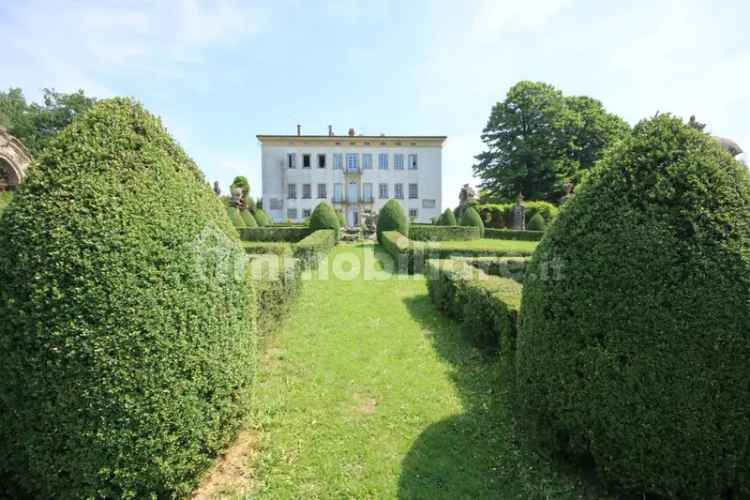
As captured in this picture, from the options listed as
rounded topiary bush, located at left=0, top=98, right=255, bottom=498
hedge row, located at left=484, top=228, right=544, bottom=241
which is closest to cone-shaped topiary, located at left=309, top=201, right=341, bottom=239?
hedge row, located at left=484, top=228, right=544, bottom=241

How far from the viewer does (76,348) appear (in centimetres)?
198

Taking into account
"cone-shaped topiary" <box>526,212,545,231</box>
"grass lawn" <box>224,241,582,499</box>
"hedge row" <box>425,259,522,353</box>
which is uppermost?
"cone-shaped topiary" <box>526,212,545,231</box>

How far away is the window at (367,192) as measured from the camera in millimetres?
39625

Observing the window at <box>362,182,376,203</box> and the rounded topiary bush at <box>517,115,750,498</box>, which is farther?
the window at <box>362,182,376,203</box>

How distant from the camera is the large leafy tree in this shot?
3172cm

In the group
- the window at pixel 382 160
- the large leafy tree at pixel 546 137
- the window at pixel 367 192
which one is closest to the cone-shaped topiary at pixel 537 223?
the large leafy tree at pixel 546 137

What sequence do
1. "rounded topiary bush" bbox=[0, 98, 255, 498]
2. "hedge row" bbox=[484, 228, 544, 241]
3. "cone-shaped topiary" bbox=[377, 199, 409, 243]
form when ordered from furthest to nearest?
"hedge row" bbox=[484, 228, 544, 241] < "cone-shaped topiary" bbox=[377, 199, 409, 243] < "rounded topiary bush" bbox=[0, 98, 255, 498]

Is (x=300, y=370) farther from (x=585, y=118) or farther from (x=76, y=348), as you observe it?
(x=585, y=118)

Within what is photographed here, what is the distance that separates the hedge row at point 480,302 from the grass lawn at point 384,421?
34cm

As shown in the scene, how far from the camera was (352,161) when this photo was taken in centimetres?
3950

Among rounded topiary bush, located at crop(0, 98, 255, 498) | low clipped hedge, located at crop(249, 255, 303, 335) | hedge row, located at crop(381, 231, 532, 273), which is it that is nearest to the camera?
rounded topiary bush, located at crop(0, 98, 255, 498)

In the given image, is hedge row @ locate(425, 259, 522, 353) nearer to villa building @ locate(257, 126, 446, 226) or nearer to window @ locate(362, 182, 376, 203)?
villa building @ locate(257, 126, 446, 226)

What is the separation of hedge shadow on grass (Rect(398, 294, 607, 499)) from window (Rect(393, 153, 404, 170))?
122 feet

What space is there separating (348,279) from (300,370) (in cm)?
589
